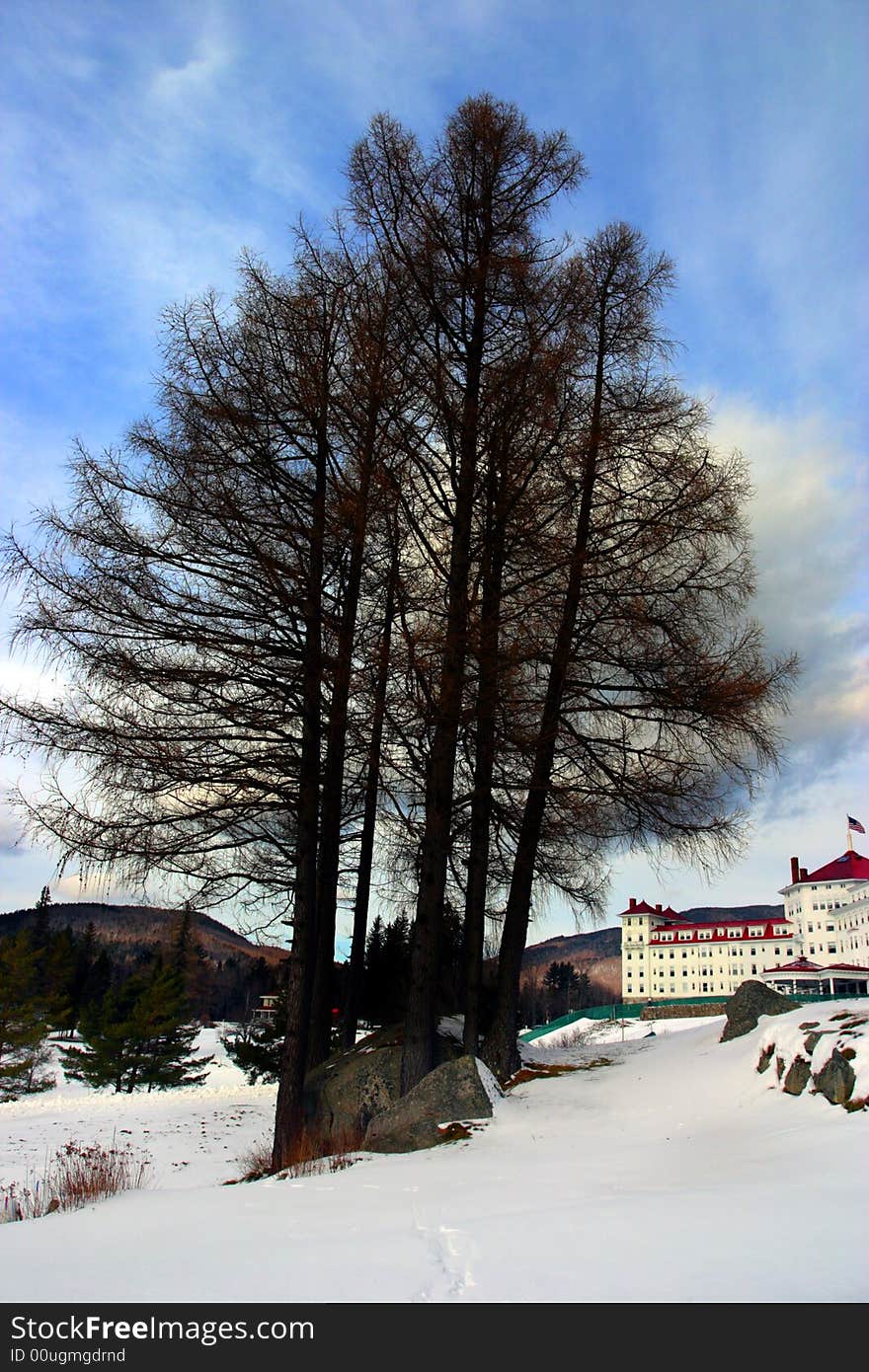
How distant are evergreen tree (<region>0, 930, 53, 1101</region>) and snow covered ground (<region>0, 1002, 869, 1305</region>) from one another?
103 feet

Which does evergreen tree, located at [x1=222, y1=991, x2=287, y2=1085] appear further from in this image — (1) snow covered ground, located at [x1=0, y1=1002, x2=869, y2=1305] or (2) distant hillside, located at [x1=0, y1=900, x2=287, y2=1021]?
(2) distant hillside, located at [x1=0, y1=900, x2=287, y2=1021]

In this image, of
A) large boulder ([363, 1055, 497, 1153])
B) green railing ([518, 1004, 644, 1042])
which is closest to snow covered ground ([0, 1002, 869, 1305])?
large boulder ([363, 1055, 497, 1153])

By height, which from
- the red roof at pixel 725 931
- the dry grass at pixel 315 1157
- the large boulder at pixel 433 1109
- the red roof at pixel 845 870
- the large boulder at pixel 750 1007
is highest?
the red roof at pixel 845 870

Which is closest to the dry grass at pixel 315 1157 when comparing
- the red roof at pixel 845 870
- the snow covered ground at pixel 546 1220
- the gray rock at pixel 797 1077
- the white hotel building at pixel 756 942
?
the snow covered ground at pixel 546 1220

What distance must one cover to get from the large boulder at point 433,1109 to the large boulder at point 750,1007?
140 inches

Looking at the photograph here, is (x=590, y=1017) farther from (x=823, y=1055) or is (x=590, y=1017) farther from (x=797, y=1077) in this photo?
(x=823, y=1055)

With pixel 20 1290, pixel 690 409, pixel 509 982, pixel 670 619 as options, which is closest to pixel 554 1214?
pixel 20 1290

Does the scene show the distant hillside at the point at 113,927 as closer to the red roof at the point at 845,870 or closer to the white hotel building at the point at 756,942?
the white hotel building at the point at 756,942

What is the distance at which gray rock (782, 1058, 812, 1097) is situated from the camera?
7.80 metres

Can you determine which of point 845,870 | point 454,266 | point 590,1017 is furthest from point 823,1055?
point 845,870

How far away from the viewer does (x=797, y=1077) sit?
26.0 ft

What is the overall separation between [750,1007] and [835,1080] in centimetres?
386

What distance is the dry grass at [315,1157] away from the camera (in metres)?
7.33
